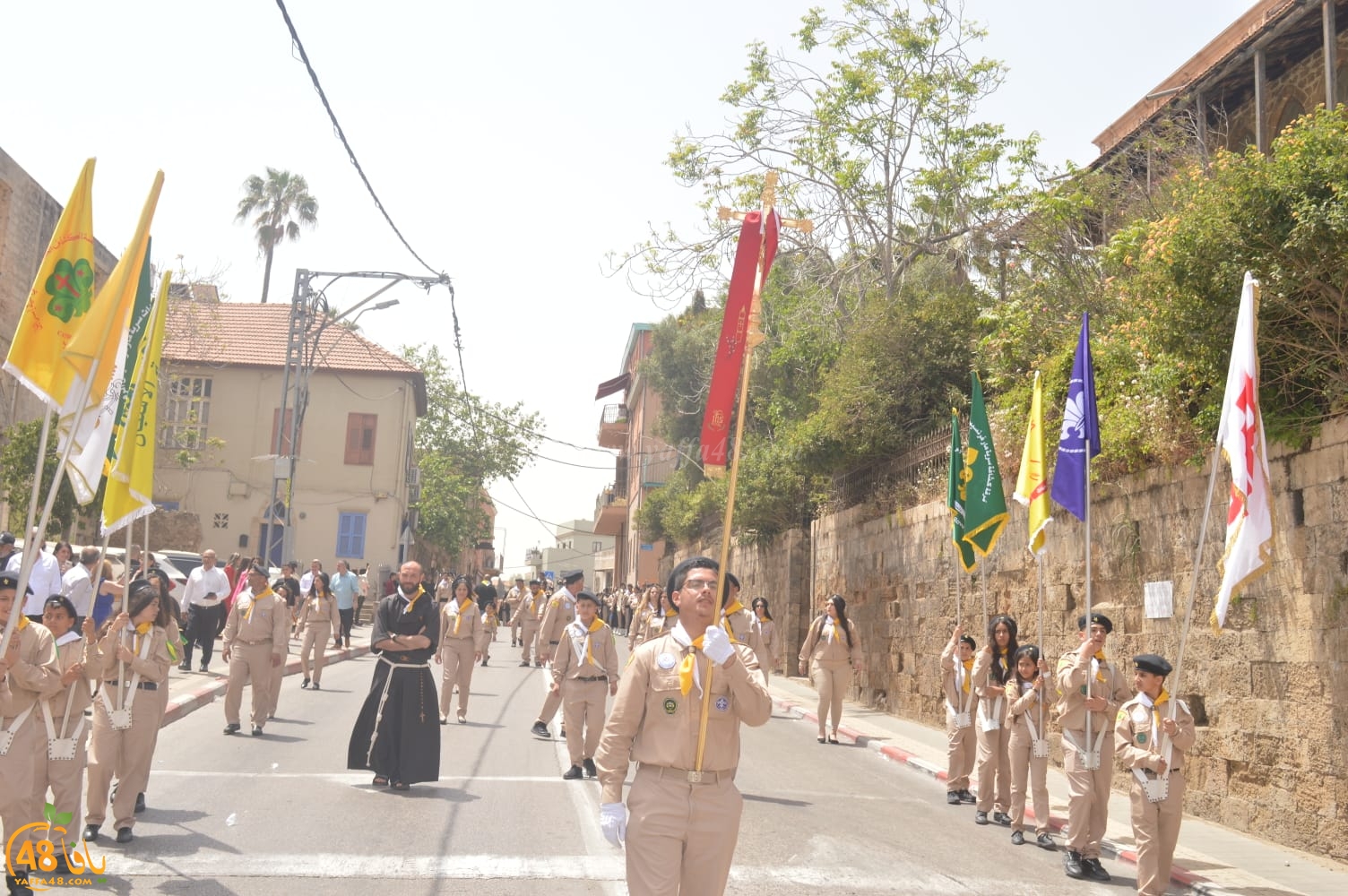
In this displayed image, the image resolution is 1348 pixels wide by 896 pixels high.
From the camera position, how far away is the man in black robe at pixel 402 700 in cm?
991

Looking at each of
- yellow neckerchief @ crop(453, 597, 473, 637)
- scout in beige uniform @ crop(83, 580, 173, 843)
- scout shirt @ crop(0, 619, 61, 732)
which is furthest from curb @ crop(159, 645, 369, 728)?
scout shirt @ crop(0, 619, 61, 732)

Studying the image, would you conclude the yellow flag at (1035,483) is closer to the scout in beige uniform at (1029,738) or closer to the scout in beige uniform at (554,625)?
the scout in beige uniform at (1029,738)

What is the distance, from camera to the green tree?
57281mm

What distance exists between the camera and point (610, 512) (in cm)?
6744

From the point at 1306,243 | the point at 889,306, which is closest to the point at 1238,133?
the point at 889,306

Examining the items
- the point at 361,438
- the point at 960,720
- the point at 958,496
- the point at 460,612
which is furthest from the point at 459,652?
the point at 361,438

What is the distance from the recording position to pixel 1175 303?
996 centimetres

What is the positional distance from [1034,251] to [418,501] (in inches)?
1519

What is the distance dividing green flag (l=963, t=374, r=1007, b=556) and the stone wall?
1.29 meters

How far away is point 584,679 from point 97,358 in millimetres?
6005

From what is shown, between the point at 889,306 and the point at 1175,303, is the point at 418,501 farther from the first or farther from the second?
the point at 1175,303

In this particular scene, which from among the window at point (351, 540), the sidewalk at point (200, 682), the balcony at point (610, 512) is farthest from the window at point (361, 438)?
the balcony at point (610, 512)

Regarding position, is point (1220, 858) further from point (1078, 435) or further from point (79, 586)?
point (79, 586)
